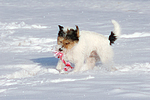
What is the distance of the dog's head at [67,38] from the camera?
5.23 meters

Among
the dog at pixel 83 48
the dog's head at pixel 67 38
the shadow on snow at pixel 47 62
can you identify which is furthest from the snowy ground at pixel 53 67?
the dog's head at pixel 67 38

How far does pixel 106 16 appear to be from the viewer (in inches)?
596

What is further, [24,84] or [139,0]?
[139,0]

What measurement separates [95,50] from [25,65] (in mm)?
1634

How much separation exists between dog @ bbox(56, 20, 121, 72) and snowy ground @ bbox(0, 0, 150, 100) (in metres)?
0.28

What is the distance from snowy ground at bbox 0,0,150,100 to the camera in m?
3.49

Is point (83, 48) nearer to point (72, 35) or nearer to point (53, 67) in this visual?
point (72, 35)

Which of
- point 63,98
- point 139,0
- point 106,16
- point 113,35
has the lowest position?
point 63,98

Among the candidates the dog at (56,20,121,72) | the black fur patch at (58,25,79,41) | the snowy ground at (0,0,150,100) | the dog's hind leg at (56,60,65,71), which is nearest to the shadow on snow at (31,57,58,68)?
the snowy ground at (0,0,150,100)

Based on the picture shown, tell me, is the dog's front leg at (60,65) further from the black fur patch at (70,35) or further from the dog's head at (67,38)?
the black fur patch at (70,35)

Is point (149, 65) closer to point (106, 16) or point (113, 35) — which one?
point (113, 35)

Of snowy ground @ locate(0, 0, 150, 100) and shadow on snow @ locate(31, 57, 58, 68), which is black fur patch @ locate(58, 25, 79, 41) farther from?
shadow on snow @ locate(31, 57, 58, 68)

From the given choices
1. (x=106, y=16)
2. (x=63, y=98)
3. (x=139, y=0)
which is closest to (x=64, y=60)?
(x=63, y=98)

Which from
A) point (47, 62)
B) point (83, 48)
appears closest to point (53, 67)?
point (47, 62)
